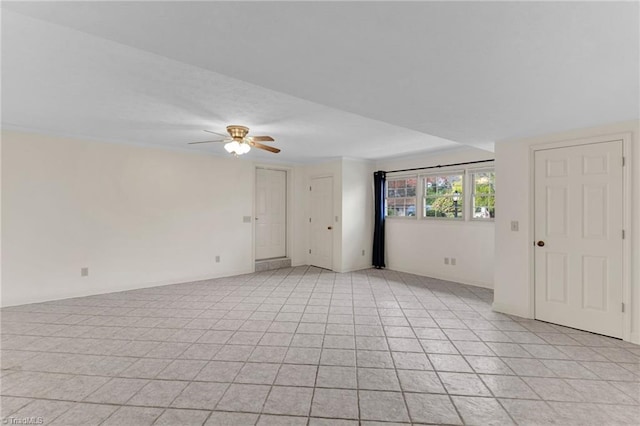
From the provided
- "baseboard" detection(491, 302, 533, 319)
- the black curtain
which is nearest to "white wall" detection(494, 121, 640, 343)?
"baseboard" detection(491, 302, 533, 319)

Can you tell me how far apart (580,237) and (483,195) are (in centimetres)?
188

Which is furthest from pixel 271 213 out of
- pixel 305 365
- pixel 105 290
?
pixel 305 365

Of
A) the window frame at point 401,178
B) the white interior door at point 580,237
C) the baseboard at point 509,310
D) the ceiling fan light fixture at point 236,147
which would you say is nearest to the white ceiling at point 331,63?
the ceiling fan light fixture at point 236,147

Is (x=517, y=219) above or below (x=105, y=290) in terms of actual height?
above

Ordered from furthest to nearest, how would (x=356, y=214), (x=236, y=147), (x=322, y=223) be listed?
(x=322, y=223) < (x=356, y=214) < (x=236, y=147)

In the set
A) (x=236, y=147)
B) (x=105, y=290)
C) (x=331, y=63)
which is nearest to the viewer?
(x=331, y=63)

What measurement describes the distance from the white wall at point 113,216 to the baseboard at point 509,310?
4.35m

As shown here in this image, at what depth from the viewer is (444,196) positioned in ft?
18.0

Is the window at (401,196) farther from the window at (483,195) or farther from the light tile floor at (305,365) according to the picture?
the light tile floor at (305,365)

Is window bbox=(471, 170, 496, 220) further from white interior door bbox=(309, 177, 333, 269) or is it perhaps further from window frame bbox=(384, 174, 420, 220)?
white interior door bbox=(309, 177, 333, 269)

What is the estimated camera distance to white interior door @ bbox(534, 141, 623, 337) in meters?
2.96

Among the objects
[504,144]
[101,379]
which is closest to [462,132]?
[504,144]

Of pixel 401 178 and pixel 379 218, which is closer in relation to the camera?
pixel 401 178

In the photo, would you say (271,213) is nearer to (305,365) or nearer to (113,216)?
(113,216)
